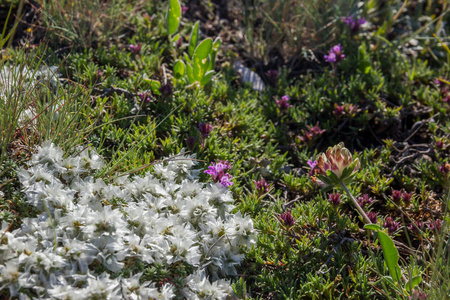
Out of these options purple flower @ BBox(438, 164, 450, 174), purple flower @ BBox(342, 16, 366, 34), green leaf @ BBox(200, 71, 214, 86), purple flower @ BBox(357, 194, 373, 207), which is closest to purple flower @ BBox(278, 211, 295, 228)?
purple flower @ BBox(357, 194, 373, 207)

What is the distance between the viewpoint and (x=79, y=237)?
2.07m

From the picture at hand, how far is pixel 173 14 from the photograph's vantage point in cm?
351

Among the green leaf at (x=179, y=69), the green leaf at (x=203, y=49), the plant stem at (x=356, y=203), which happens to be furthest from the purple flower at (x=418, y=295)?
the green leaf at (x=179, y=69)

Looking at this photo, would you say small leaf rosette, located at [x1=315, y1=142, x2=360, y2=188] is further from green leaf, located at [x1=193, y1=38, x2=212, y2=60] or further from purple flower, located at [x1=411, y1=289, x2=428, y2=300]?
Result: green leaf, located at [x1=193, y1=38, x2=212, y2=60]

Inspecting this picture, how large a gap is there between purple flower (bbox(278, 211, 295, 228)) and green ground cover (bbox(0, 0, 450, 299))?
0.03 ft

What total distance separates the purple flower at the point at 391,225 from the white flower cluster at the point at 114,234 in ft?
2.63

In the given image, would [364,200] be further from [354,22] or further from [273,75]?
[354,22]

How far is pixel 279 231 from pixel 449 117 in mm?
1824

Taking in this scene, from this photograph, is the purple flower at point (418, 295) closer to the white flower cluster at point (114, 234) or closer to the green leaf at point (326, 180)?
the green leaf at point (326, 180)

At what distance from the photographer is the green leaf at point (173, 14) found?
11.4 feet

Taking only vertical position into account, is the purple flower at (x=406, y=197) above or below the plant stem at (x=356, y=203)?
below

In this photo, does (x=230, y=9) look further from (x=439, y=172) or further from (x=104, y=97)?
(x=439, y=172)

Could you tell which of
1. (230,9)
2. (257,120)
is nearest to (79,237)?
(257,120)

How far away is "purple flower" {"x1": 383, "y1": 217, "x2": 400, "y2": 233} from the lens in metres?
2.54
